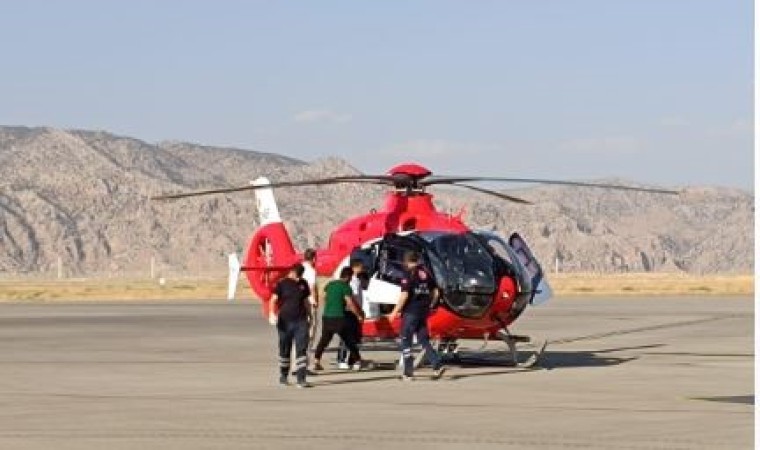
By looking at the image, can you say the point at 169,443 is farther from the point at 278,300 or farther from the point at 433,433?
the point at 278,300

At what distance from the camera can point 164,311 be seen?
168ft

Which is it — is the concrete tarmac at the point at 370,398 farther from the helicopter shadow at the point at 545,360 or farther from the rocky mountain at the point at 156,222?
the rocky mountain at the point at 156,222

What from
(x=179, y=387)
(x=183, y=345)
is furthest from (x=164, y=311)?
(x=179, y=387)

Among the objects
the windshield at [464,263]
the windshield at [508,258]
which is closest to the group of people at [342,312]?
the windshield at [464,263]

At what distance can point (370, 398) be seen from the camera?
722 inches

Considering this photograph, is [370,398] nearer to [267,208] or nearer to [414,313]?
[414,313]

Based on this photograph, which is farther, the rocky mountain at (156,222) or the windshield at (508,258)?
the rocky mountain at (156,222)

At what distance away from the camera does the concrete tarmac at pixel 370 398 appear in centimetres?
1412

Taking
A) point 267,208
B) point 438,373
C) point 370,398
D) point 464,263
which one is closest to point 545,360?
point 464,263

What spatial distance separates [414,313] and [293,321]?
1.86 meters

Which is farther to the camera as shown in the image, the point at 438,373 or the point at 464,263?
the point at 464,263

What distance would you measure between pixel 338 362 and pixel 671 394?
246 inches

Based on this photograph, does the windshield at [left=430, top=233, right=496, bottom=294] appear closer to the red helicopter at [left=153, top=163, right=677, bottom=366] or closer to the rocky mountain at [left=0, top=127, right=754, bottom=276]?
the red helicopter at [left=153, top=163, right=677, bottom=366]

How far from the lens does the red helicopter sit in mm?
22484
